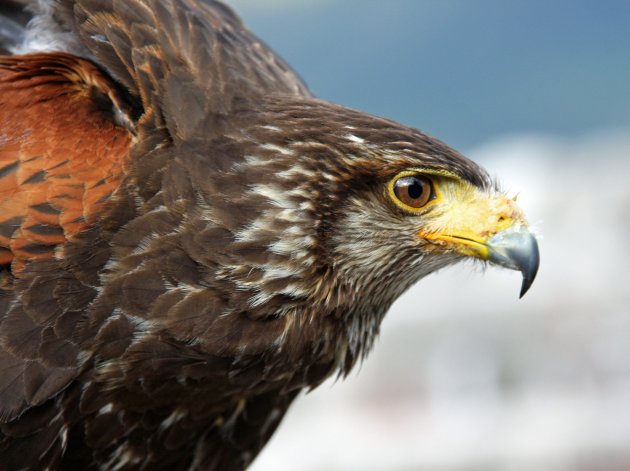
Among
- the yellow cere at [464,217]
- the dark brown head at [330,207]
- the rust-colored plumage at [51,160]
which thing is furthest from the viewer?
the yellow cere at [464,217]

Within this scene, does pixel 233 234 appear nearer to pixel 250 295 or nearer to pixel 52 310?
pixel 250 295

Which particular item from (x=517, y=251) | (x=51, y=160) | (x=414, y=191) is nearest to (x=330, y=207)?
(x=414, y=191)

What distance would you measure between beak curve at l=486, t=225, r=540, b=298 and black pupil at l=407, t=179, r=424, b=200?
1.14ft

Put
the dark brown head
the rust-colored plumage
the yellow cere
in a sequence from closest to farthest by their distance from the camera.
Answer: the rust-colored plumage
the dark brown head
the yellow cere

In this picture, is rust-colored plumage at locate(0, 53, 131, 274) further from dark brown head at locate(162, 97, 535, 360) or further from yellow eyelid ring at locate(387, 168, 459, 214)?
yellow eyelid ring at locate(387, 168, 459, 214)

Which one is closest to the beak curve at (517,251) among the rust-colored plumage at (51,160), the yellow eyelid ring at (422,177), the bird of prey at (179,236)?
the bird of prey at (179,236)

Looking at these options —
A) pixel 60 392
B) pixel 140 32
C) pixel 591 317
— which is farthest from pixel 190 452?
pixel 591 317

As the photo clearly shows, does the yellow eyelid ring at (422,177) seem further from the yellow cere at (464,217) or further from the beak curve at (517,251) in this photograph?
the beak curve at (517,251)

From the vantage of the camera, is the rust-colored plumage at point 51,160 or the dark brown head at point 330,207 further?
the dark brown head at point 330,207

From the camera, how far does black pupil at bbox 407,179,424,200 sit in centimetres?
439

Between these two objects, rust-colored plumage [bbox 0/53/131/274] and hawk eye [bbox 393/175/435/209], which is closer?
rust-colored plumage [bbox 0/53/131/274]

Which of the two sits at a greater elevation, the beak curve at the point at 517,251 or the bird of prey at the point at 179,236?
the beak curve at the point at 517,251

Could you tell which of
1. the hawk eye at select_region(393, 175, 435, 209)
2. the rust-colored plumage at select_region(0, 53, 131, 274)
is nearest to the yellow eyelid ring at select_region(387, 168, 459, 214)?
the hawk eye at select_region(393, 175, 435, 209)

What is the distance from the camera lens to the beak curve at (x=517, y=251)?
4.35m
